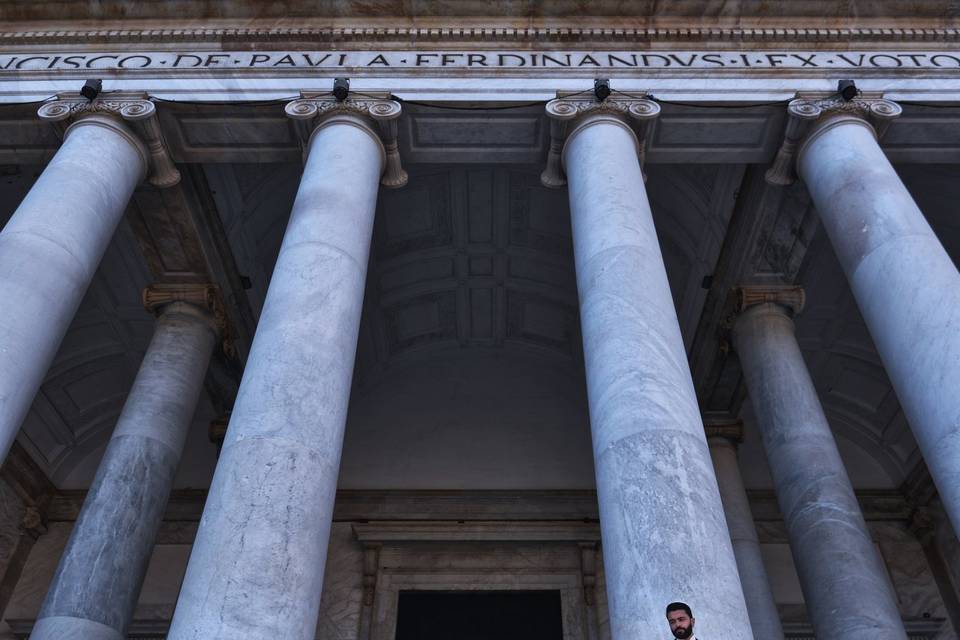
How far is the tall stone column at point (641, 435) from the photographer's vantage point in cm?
673

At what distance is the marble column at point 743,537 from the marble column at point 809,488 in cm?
105

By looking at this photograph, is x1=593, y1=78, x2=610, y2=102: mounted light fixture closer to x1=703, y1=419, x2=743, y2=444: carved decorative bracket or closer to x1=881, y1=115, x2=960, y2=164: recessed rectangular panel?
x1=881, y1=115, x2=960, y2=164: recessed rectangular panel

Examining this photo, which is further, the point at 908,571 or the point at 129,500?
the point at 908,571

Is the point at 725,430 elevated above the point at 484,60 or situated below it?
below

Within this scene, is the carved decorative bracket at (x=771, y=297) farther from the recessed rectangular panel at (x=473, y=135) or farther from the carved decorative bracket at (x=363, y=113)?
the carved decorative bracket at (x=363, y=113)

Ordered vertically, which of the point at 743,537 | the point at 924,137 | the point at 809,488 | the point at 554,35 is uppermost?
the point at 554,35

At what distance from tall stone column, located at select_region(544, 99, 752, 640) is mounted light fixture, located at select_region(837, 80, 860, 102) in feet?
11.2

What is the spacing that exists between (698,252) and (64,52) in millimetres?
11482

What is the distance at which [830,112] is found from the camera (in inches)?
479

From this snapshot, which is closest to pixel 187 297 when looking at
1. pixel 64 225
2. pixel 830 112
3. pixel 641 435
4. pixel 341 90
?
pixel 64 225

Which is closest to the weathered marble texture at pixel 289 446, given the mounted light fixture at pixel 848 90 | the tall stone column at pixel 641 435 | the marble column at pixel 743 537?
the tall stone column at pixel 641 435

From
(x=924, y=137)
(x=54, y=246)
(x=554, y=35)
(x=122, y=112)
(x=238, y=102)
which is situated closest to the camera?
(x=54, y=246)

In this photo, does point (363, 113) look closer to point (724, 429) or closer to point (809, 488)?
point (809, 488)

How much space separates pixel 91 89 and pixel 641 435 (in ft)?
30.3
